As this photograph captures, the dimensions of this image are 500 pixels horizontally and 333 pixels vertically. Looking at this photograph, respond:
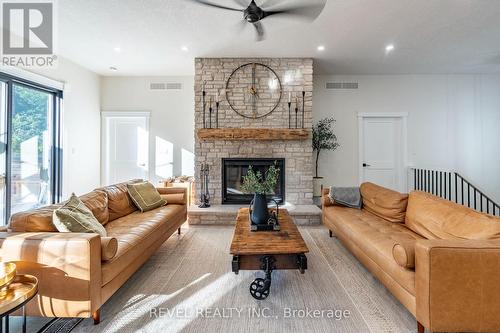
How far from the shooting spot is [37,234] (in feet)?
5.75

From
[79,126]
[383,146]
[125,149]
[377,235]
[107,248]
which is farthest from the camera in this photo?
[125,149]

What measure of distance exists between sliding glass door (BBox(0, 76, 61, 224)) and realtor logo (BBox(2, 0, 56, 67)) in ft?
1.17

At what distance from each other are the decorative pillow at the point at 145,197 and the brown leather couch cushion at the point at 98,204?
1.50 ft

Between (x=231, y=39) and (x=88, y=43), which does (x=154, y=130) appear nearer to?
(x=88, y=43)

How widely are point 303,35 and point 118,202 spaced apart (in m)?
3.43

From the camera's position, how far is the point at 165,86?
5.76 m

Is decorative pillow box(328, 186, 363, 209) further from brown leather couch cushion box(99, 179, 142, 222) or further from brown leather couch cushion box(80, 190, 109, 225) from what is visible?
brown leather couch cushion box(80, 190, 109, 225)

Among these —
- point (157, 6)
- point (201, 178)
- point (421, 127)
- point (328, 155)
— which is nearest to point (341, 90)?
point (328, 155)

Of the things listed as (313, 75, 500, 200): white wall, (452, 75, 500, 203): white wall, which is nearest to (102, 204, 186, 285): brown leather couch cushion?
(313, 75, 500, 200): white wall

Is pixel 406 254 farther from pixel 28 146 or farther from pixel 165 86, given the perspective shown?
pixel 165 86

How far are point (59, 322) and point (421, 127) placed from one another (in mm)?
6645

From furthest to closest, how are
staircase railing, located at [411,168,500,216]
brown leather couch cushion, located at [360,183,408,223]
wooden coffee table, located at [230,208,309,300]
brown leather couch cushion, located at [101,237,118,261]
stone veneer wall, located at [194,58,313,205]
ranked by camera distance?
1. staircase railing, located at [411,168,500,216]
2. stone veneer wall, located at [194,58,313,205]
3. brown leather couch cushion, located at [360,183,408,223]
4. wooden coffee table, located at [230,208,309,300]
5. brown leather couch cushion, located at [101,237,118,261]

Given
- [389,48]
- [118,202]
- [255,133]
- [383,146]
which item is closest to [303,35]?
[389,48]

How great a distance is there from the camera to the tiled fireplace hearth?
4746 millimetres
